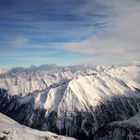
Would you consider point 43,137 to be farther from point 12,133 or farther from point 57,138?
point 12,133

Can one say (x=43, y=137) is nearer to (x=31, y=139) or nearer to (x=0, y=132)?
(x=31, y=139)

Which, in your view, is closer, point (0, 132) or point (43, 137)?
point (0, 132)

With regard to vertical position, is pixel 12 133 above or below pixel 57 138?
above

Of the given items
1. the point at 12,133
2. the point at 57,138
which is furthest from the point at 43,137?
the point at 12,133

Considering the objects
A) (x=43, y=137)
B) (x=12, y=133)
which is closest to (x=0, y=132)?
(x=12, y=133)

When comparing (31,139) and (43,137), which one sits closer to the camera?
(31,139)

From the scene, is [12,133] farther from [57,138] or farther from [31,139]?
[57,138]

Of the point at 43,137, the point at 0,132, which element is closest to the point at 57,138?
the point at 43,137
